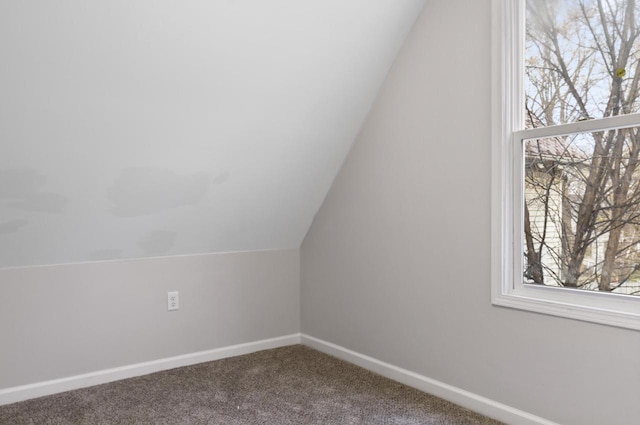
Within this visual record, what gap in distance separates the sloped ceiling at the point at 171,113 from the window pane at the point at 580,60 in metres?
0.66

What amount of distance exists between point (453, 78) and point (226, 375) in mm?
1937

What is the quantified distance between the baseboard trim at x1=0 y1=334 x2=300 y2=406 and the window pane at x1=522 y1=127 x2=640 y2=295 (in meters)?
1.76

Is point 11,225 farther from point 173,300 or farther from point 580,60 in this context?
point 580,60

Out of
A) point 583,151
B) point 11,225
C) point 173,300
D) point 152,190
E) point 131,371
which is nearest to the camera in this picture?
point 583,151

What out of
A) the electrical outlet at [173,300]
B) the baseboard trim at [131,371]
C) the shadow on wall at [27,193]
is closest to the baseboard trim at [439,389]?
the baseboard trim at [131,371]

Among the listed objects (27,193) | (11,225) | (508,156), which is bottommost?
(11,225)

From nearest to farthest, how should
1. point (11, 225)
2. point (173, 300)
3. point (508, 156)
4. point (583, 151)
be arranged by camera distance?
point (583, 151)
point (508, 156)
point (11, 225)
point (173, 300)

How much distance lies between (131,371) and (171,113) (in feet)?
4.78

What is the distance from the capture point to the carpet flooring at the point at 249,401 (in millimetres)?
2281

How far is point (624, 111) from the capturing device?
1.91m

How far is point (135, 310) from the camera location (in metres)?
2.88

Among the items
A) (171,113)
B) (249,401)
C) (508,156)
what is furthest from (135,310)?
(508,156)

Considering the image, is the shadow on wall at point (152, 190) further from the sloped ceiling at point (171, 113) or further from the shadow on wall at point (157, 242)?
the shadow on wall at point (157, 242)

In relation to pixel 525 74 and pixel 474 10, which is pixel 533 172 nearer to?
pixel 525 74
